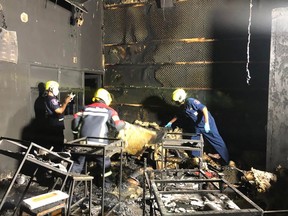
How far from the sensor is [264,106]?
7527 millimetres

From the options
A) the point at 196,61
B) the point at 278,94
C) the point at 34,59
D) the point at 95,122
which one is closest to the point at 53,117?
the point at 34,59

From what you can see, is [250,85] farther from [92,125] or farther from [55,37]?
[55,37]

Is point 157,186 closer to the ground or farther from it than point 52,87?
closer to the ground

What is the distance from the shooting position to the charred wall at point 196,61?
7.54 m

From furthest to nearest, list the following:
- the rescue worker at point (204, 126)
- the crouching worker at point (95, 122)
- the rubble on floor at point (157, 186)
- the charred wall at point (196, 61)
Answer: the charred wall at point (196, 61)
the rescue worker at point (204, 126)
the crouching worker at point (95, 122)
the rubble on floor at point (157, 186)

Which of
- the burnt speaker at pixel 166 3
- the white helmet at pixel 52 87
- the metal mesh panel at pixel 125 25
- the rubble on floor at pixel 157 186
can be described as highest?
the burnt speaker at pixel 166 3

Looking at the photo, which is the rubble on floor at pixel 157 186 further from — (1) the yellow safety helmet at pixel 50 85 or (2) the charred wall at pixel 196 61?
(1) the yellow safety helmet at pixel 50 85

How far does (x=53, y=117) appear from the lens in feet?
21.1

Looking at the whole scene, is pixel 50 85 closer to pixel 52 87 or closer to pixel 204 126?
pixel 52 87

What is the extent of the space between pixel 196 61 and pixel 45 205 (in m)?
6.49

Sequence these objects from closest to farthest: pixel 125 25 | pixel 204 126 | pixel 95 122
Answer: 1. pixel 95 122
2. pixel 204 126
3. pixel 125 25

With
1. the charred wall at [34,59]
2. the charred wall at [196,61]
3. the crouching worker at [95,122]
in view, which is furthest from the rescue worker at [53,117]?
the charred wall at [196,61]

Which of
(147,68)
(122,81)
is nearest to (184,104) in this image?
(147,68)

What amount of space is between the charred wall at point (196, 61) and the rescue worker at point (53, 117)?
2682mm
